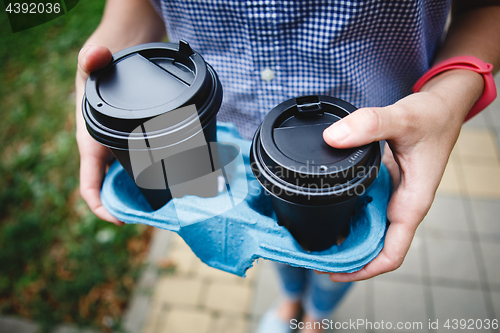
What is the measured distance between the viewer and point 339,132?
2.61ft

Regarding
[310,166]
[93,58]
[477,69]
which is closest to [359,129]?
[310,166]

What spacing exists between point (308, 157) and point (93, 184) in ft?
2.65

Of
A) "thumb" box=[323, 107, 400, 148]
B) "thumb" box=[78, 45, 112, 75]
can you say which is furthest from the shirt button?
"thumb" box=[78, 45, 112, 75]

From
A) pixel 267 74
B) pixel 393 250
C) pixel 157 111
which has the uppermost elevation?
pixel 157 111

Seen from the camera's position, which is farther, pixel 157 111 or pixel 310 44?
pixel 310 44

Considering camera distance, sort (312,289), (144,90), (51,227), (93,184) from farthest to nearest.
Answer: (51,227) < (312,289) < (93,184) < (144,90)

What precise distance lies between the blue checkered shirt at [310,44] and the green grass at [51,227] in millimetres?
1845

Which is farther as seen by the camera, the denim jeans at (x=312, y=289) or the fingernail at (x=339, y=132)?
the denim jeans at (x=312, y=289)

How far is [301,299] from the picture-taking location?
2062mm

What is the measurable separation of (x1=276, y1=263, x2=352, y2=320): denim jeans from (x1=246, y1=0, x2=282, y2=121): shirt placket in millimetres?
905

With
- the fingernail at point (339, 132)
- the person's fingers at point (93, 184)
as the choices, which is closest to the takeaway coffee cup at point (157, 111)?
the person's fingers at point (93, 184)

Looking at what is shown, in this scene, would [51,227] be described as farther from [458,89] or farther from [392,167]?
[458,89]

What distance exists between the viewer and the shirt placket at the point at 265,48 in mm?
991

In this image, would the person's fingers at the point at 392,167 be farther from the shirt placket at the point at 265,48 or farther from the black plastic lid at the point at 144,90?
the black plastic lid at the point at 144,90
